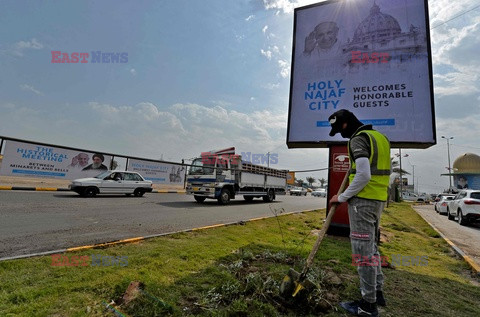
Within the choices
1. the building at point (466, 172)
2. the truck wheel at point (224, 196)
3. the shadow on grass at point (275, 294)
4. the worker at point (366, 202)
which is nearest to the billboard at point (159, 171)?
the truck wheel at point (224, 196)

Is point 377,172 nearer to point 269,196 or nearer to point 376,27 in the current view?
point 376,27

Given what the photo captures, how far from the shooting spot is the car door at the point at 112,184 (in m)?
12.2

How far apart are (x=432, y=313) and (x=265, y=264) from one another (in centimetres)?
185

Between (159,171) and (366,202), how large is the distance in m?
17.6

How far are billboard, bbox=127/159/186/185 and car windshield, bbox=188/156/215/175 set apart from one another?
6299 mm

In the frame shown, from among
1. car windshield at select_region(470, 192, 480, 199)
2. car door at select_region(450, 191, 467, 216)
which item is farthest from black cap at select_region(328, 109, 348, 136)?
car door at select_region(450, 191, 467, 216)

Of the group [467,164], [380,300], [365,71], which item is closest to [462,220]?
[365,71]

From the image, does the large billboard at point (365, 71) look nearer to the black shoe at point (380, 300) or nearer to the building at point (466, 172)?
the black shoe at point (380, 300)

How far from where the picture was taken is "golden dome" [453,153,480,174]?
4672 cm

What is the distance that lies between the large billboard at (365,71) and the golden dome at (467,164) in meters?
58.0

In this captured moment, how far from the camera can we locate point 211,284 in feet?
8.68

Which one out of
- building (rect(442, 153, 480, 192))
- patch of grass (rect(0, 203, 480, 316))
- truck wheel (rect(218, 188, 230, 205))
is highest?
building (rect(442, 153, 480, 192))

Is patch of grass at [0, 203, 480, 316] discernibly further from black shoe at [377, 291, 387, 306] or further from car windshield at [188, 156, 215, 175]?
car windshield at [188, 156, 215, 175]

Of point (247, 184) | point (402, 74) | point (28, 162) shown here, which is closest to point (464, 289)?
point (402, 74)
